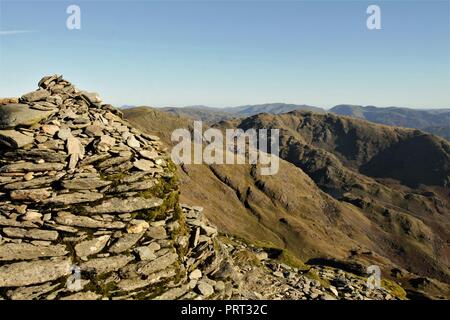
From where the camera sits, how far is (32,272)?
58.3 feet

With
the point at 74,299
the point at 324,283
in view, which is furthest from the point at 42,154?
the point at 324,283

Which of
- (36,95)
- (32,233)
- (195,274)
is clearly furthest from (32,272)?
(36,95)

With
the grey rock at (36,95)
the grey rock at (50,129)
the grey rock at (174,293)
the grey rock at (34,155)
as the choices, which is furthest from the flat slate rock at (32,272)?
the grey rock at (36,95)

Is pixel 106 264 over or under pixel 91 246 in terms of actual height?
under

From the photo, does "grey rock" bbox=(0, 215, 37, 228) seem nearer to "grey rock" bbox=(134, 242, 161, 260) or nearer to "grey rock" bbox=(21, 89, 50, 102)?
"grey rock" bbox=(134, 242, 161, 260)

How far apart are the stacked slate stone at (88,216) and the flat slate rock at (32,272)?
0.04 metres

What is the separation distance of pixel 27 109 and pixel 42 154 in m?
3.62

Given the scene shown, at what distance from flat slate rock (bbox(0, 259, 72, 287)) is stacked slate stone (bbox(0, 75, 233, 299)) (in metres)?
0.04

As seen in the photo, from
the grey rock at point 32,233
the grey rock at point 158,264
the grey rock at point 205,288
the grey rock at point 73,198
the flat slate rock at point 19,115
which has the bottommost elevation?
the grey rock at point 205,288

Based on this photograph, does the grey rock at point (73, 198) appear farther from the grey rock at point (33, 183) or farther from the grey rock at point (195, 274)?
the grey rock at point (195, 274)

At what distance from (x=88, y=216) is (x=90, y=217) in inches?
4.8

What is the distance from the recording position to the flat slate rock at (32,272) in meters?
17.3

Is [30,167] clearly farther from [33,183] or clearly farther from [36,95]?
[36,95]
